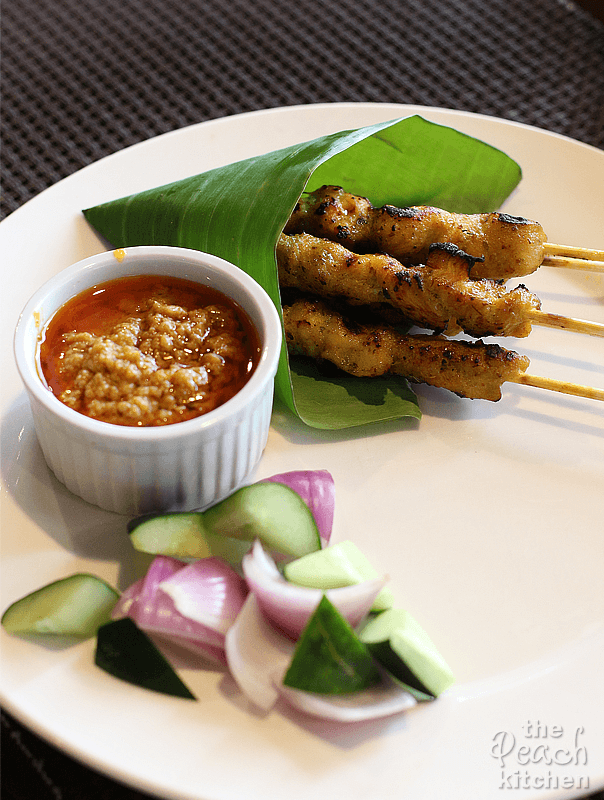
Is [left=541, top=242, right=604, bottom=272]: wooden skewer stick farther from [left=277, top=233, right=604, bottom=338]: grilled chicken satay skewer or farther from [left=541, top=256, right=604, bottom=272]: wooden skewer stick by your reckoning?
[left=277, top=233, right=604, bottom=338]: grilled chicken satay skewer

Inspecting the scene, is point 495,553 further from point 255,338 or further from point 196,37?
point 196,37

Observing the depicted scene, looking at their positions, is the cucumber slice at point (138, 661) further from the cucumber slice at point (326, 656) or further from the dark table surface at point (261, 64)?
the dark table surface at point (261, 64)

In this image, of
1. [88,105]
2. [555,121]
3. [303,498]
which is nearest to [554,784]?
[303,498]

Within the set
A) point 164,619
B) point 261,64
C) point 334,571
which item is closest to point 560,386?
point 334,571

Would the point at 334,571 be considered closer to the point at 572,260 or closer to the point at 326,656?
the point at 326,656

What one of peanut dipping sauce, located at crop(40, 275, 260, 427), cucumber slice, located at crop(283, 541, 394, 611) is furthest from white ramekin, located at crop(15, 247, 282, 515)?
cucumber slice, located at crop(283, 541, 394, 611)

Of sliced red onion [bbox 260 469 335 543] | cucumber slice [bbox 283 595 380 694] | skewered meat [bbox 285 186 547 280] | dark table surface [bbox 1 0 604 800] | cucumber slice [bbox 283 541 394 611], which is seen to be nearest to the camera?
cucumber slice [bbox 283 595 380 694]
